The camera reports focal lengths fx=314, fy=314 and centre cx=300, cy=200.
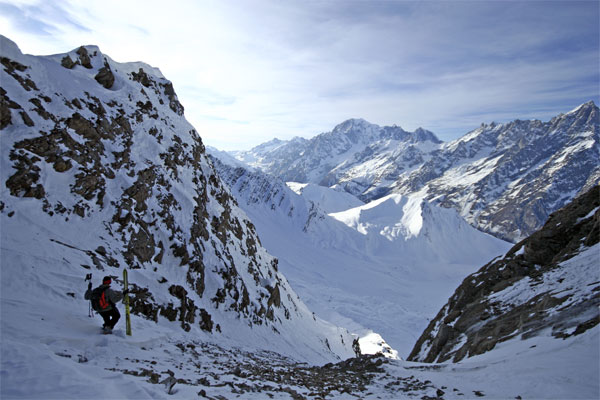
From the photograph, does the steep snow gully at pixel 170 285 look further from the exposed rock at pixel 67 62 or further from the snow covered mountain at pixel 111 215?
the exposed rock at pixel 67 62

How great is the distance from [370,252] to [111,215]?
133625 mm

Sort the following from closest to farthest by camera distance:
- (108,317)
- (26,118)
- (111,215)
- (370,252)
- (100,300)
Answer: (100,300)
(108,317)
(26,118)
(111,215)
(370,252)

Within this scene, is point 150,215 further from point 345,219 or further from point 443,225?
point 443,225

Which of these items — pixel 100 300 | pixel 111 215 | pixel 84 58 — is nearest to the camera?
pixel 100 300

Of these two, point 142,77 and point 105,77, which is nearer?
point 105,77

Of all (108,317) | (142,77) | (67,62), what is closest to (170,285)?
(108,317)

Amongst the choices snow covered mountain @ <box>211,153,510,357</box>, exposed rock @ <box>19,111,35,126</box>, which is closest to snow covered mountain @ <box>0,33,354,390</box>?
exposed rock @ <box>19,111,35,126</box>

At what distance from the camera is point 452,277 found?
124 metres

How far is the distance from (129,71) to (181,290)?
24802mm

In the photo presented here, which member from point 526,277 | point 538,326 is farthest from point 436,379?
point 526,277

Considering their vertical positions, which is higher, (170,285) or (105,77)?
(105,77)

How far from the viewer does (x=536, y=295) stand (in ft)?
56.8

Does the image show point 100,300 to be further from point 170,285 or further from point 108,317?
point 170,285

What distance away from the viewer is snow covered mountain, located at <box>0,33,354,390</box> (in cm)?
1237
